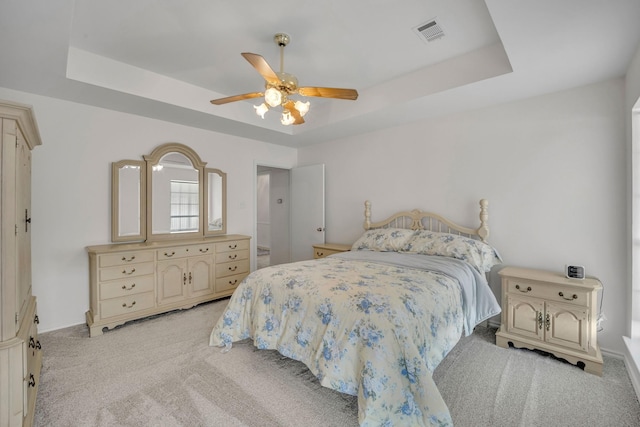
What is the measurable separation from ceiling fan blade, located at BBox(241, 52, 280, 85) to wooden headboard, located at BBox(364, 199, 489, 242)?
2.35 m

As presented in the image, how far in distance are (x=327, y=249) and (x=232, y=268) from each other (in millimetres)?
1386

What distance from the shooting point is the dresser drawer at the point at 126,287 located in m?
2.83

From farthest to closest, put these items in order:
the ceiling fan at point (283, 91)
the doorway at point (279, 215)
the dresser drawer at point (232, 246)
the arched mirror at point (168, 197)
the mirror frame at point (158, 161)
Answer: the doorway at point (279, 215), the dresser drawer at point (232, 246), the mirror frame at point (158, 161), the arched mirror at point (168, 197), the ceiling fan at point (283, 91)

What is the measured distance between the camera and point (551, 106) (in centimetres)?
273

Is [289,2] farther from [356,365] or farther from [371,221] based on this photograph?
[371,221]

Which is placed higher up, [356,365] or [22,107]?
[22,107]

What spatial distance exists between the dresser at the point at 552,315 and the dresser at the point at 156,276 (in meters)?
3.24

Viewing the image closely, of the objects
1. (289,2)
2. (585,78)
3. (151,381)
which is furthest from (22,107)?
(585,78)

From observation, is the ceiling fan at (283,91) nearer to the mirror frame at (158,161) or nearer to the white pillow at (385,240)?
the mirror frame at (158,161)

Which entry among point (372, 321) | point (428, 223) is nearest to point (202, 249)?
point (372, 321)

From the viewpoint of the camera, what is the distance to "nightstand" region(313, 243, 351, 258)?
13.3ft

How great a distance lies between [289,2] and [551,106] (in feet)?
8.65

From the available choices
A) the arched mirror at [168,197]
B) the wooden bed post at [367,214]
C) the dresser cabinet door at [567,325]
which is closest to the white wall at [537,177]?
the wooden bed post at [367,214]

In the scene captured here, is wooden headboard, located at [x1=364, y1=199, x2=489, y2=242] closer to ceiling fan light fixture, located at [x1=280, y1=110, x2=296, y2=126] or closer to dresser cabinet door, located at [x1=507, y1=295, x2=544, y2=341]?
dresser cabinet door, located at [x1=507, y1=295, x2=544, y2=341]
